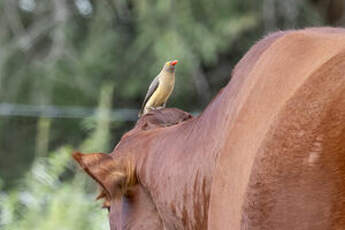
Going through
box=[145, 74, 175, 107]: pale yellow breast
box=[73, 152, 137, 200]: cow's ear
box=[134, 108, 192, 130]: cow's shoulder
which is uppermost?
box=[134, 108, 192, 130]: cow's shoulder

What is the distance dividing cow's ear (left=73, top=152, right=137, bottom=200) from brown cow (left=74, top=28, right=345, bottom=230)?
5.5 inches

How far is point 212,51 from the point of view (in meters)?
7.04

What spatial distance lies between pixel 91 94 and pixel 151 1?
1.11 meters

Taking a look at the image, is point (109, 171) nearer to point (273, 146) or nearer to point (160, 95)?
point (273, 146)

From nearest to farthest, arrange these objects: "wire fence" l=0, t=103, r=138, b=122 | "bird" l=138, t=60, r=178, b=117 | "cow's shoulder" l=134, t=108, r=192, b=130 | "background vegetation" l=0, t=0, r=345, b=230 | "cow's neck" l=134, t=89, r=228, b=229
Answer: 1. "cow's neck" l=134, t=89, r=228, b=229
2. "cow's shoulder" l=134, t=108, r=192, b=130
3. "bird" l=138, t=60, r=178, b=117
4. "wire fence" l=0, t=103, r=138, b=122
5. "background vegetation" l=0, t=0, r=345, b=230

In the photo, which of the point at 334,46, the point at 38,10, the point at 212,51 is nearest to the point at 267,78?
the point at 334,46

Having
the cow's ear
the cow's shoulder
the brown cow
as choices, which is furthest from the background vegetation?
the brown cow

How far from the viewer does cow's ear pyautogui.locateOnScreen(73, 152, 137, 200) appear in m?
1.31

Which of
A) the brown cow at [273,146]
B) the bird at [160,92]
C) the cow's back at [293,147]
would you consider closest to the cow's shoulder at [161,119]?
the brown cow at [273,146]

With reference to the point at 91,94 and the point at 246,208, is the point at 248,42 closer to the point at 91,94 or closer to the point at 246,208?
the point at 91,94

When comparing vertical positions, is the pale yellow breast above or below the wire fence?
above

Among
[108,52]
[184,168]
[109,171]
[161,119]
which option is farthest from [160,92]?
[108,52]

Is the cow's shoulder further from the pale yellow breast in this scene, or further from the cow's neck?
the pale yellow breast

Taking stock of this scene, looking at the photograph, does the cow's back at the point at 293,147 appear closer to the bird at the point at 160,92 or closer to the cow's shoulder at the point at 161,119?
the cow's shoulder at the point at 161,119
